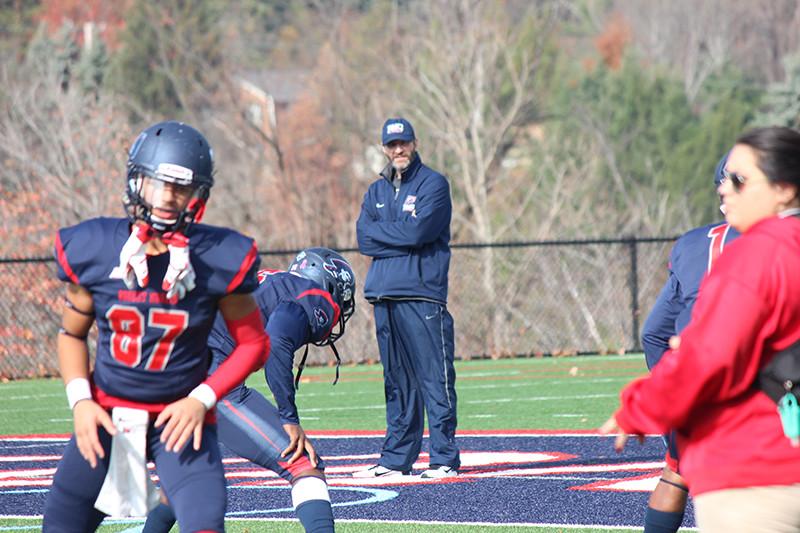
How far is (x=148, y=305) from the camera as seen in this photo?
4.50 metres

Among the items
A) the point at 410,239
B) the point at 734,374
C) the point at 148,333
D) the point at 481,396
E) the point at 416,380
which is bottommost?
the point at 481,396

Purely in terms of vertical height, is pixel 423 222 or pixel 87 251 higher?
pixel 87 251

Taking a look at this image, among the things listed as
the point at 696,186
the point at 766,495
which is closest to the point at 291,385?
the point at 766,495

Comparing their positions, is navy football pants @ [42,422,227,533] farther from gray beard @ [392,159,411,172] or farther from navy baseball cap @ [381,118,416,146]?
gray beard @ [392,159,411,172]

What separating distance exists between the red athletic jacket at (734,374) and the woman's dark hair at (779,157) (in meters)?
0.12

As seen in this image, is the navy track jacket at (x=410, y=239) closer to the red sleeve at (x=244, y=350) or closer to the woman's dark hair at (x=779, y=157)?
the red sleeve at (x=244, y=350)

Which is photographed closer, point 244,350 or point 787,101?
point 244,350

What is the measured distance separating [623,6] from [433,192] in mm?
60932

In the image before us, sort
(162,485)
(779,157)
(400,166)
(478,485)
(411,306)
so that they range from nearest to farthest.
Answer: (779,157) < (162,485) < (478,485) < (411,306) < (400,166)

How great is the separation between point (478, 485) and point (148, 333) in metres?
4.04

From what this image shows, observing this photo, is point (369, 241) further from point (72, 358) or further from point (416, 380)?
point (72, 358)

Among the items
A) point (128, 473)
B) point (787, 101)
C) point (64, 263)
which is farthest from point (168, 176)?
point (787, 101)

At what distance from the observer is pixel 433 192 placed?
9.16 meters

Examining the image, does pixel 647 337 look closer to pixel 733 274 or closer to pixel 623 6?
pixel 733 274
